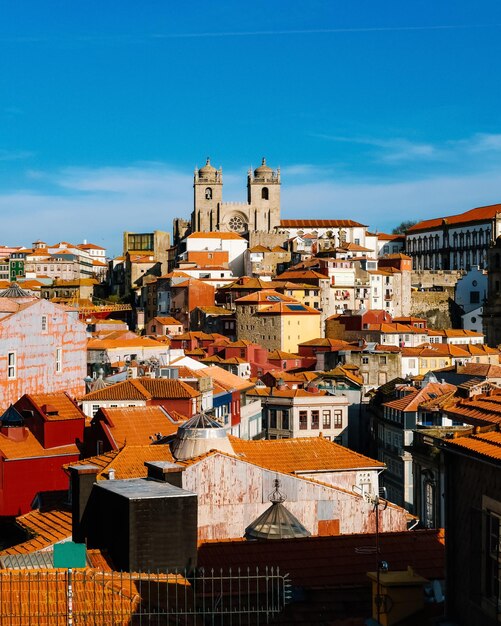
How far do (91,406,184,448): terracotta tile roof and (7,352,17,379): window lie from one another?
801cm

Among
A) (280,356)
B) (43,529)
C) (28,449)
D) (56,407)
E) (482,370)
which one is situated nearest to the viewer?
(43,529)

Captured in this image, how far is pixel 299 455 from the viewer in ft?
78.8

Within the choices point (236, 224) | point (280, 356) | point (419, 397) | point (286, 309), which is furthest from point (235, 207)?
point (419, 397)

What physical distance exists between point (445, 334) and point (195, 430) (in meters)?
73.5

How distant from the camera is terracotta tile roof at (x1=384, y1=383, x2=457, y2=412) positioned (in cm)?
4550

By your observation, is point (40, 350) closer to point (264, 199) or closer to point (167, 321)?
point (167, 321)

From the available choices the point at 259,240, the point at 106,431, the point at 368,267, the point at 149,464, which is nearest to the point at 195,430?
the point at 149,464

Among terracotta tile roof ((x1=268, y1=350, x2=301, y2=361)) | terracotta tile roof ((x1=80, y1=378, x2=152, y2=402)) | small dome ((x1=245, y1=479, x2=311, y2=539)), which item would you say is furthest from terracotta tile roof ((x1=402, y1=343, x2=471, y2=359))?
small dome ((x1=245, y1=479, x2=311, y2=539))

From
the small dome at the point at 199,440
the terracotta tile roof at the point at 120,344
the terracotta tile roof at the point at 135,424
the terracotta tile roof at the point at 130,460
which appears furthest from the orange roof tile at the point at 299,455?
the terracotta tile roof at the point at 120,344

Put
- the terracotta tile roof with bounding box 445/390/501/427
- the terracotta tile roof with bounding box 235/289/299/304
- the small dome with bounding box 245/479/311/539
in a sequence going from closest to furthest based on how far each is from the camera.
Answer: the terracotta tile roof with bounding box 445/390/501/427 → the small dome with bounding box 245/479/311/539 → the terracotta tile roof with bounding box 235/289/299/304

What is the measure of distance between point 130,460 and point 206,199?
374ft

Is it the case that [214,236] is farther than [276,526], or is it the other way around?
[214,236]

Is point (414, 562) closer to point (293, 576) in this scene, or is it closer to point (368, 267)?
point (293, 576)

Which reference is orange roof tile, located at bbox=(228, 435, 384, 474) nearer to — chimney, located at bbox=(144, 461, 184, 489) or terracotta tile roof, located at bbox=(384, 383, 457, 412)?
chimney, located at bbox=(144, 461, 184, 489)
